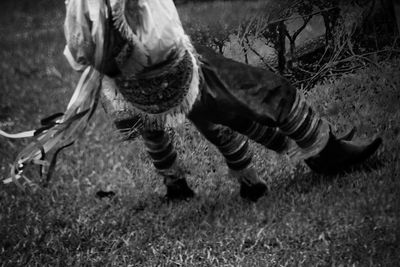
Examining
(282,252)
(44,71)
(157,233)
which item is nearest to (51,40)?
(44,71)

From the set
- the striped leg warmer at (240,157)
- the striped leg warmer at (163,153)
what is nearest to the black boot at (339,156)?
the striped leg warmer at (240,157)

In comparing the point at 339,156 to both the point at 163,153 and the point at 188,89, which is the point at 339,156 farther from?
the point at 163,153

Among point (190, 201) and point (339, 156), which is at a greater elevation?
point (339, 156)

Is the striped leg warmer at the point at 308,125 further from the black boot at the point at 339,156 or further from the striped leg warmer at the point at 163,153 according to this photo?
the striped leg warmer at the point at 163,153

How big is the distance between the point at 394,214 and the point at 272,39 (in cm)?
41

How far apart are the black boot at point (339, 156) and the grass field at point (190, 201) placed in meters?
0.02

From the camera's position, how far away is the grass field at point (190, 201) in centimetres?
97

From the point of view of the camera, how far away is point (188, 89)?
1115 millimetres

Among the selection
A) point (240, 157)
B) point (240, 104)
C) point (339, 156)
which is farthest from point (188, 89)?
point (339, 156)

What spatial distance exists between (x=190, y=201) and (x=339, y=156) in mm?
439

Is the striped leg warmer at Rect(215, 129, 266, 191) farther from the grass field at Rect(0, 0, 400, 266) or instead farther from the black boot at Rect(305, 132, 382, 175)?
the black boot at Rect(305, 132, 382, 175)

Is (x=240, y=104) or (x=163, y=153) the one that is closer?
(x=240, y=104)

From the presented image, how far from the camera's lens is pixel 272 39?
1070 mm

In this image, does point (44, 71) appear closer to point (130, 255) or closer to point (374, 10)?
point (130, 255)
